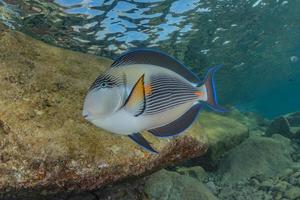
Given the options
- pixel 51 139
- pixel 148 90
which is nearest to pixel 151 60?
pixel 148 90

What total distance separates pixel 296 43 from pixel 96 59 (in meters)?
27.5

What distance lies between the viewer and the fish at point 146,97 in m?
1.47

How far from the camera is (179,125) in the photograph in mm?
1767

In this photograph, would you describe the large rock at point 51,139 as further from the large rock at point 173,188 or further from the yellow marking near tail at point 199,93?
the yellow marking near tail at point 199,93

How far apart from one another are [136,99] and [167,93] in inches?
10.6

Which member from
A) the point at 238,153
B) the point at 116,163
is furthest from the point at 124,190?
the point at 238,153

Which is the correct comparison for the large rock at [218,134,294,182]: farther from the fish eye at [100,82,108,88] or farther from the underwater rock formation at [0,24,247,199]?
the fish eye at [100,82,108,88]

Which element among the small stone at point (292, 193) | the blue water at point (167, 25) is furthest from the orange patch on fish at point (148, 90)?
the blue water at point (167, 25)

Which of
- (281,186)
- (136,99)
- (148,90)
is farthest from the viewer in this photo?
(281,186)

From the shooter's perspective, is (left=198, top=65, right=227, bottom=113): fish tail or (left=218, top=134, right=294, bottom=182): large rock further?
(left=218, top=134, right=294, bottom=182): large rock

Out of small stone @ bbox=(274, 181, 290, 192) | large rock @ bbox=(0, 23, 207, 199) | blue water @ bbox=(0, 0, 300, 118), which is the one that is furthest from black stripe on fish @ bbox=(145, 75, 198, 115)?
blue water @ bbox=(0, 0, 300, 118)

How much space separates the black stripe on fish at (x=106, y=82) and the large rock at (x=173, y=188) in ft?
15.7

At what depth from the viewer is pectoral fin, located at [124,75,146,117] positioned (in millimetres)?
1475

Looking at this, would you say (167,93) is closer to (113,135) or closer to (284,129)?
(113,135)
